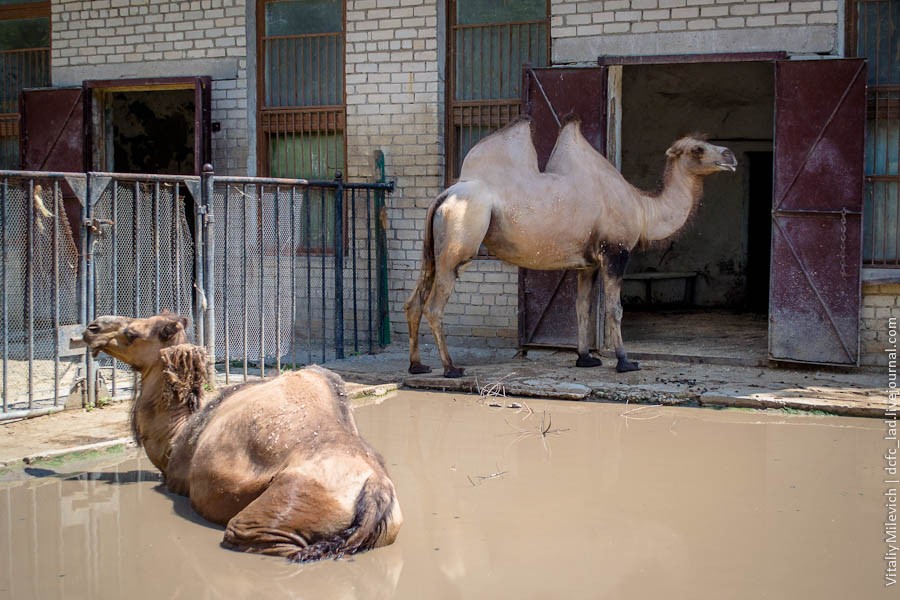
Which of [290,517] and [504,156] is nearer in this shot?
[290,517]

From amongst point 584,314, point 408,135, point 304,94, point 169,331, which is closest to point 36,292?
point 304,94

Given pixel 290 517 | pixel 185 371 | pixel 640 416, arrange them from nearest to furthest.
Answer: pixel 290 517 → pixel 185 371 → pixel 640 416

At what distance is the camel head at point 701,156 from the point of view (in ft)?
30.6

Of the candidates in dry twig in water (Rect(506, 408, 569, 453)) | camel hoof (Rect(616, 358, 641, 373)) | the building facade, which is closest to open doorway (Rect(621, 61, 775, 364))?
the building facade

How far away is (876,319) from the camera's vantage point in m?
9.12

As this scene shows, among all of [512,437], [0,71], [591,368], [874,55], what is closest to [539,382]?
[591,368]

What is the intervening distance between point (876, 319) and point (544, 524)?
18.0 feet

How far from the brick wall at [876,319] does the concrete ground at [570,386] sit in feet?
0.54

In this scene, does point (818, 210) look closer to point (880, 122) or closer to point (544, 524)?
point (880, 122)

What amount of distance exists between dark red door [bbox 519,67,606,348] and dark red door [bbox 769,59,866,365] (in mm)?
1687

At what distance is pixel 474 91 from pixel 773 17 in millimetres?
3083

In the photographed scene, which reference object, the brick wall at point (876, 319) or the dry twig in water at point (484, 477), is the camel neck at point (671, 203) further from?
the dry twig in water at point (484, 477)

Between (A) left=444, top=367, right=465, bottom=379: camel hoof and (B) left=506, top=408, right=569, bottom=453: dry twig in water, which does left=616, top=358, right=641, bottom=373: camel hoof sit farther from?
(B) left=506, top=408, right=569, bottom=453: dry twig in water

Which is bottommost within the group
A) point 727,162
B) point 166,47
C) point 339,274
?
point 339,274
